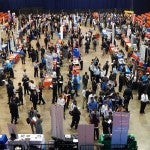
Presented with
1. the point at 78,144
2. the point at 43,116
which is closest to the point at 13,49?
the point at 43,116

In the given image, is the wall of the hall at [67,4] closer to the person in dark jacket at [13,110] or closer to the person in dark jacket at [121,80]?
the person in dark jacket at [121,80]

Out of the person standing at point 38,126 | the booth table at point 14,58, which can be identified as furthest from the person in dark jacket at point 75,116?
the booth table at point 14,58

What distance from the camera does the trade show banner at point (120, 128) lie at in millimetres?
11336

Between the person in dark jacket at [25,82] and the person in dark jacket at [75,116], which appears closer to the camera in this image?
the person in dark jacket at [75,116]

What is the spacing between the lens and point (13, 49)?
23734 mm

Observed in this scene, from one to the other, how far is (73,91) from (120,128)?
5222mm

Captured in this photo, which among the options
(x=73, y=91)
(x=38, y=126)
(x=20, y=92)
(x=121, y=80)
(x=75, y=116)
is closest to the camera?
(x=38, y=126)

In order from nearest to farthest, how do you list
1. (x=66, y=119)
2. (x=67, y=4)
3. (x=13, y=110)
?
(x=13, y=110), (x=66, y=119), (x=67, y=4)

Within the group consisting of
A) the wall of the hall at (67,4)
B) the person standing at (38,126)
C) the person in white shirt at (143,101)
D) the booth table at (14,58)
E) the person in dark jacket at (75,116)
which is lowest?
the person standing at (38,126)

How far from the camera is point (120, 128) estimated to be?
1150 centimetres

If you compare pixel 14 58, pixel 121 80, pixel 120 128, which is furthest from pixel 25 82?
pixel 120 128

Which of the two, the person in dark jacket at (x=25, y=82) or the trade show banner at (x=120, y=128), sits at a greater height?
the person in dark jacket at (x=25, y=82)

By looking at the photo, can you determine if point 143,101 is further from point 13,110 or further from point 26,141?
point 26,141

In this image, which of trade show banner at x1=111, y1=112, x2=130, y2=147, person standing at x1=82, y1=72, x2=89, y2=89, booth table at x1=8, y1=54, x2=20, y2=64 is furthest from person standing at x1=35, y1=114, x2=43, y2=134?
booth table at x1=8, y1=54, x2=20, y2=64
